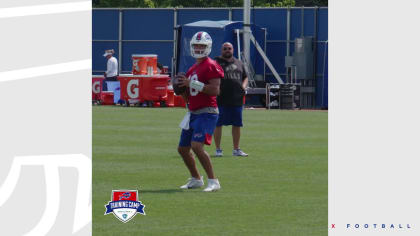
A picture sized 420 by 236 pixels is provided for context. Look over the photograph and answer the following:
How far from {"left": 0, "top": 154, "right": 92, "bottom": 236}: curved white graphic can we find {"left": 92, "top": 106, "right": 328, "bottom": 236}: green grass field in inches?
8.3

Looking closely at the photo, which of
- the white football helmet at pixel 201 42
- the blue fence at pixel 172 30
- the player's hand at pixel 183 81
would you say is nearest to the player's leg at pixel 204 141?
the player's hand at pixel 183 81

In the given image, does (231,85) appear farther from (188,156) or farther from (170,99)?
(170,99)

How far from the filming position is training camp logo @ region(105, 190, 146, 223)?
1188cm

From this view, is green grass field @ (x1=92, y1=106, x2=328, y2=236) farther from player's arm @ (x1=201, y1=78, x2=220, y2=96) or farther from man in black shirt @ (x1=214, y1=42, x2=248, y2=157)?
player's arm @ (x1=201, y1=78, x2=220, y2=96)

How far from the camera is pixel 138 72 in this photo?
41938 mm

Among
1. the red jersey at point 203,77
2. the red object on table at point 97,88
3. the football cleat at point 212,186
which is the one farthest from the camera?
the red object on table at point 97,88

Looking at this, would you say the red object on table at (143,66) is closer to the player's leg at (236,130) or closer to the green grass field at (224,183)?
the green grass field at (224,183)

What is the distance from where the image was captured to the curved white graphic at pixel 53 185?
11.0 m

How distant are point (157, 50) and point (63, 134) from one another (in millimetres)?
37557

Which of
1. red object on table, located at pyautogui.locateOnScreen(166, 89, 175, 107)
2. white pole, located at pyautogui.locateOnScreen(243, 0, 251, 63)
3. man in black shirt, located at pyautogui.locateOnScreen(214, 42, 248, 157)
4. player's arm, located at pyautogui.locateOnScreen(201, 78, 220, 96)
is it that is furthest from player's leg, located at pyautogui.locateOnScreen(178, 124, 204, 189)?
white pole, located at pyautogui.locateOnScreen(243, 0, 251, 63)

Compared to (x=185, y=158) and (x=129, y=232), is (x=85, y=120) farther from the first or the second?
(x=129, y=232)

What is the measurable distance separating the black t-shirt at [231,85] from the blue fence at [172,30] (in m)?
24.5

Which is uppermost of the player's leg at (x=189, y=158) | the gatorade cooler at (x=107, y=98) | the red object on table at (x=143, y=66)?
the red object on table at (x=143, y=66)

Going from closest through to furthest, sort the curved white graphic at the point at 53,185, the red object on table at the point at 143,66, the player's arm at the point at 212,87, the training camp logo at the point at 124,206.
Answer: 1. the curved white graphic at the point at 53,185
2. the training camp logo at the point at 124,206
3. the player's arm at the point at 212,87
4. the red object on table at the point at 143,66
